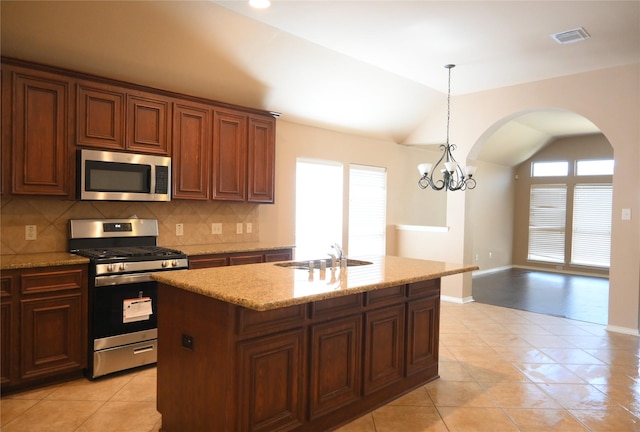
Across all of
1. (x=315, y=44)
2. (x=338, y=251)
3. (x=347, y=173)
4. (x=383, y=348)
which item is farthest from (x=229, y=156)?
(x=383, y=348)

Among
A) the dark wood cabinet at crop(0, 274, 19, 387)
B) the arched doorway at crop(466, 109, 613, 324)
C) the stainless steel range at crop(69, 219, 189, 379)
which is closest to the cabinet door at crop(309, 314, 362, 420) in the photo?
the stainless steel range at crop(69, 219, 189, 379)

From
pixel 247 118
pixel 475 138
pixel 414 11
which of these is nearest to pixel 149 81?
pixel 247 118

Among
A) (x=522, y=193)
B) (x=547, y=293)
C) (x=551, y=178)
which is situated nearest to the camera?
(x=547, y=293)

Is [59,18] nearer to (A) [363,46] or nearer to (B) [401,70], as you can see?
(A) [363,46]

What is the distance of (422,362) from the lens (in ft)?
10.5

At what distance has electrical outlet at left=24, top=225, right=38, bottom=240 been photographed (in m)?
3.37

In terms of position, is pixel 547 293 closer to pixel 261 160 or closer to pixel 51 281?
pixel 261 160

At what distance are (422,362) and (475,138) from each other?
3.64m

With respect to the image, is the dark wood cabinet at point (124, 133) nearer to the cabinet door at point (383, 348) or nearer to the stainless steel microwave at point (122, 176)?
the stainless steel microwave at point (122, 176)

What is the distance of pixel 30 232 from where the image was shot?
3.39 m

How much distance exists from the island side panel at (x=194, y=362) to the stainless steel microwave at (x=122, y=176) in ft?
4.92

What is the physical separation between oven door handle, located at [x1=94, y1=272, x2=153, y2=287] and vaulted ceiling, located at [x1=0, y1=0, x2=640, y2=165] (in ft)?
5.79

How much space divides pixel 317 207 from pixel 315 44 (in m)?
2.24

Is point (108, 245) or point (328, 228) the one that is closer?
point (108, 245)
